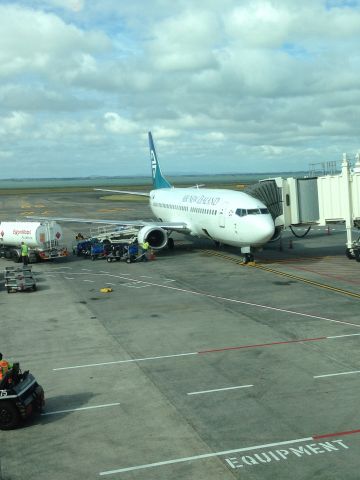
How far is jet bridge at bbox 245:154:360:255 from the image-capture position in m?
40.2

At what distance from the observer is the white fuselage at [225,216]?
3712 centimetres

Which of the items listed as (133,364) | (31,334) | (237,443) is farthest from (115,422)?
(31,334)

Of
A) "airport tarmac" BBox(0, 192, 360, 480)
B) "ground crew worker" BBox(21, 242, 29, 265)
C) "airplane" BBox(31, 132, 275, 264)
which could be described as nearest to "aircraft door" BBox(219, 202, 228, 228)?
"airplane" BBox(31, 132, 275, 264)

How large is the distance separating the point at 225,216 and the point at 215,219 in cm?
165

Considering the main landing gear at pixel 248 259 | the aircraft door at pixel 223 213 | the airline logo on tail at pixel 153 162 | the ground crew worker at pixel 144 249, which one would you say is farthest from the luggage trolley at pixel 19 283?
the airline logo on tail at pixel 153 162

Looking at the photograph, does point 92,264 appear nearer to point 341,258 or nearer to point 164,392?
point 341,258

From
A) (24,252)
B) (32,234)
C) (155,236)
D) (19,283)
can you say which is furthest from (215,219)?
(19,283)

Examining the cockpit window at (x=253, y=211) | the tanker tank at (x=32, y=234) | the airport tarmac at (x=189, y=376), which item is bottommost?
the airport tarmac at (x=189, y=376)

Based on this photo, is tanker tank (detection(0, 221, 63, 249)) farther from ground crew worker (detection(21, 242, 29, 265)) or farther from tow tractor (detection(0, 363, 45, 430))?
tow tractor (detection(0, 363, 45, 430))

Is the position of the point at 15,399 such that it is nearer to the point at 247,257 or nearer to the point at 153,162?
the point at 247,257

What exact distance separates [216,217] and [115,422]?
27240mm

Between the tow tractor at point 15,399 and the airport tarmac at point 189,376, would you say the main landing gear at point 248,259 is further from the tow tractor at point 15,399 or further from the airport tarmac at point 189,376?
the tow tractor at point 15,399

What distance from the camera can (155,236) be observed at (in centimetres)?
4569

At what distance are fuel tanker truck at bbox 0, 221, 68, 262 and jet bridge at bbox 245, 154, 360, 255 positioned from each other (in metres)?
17.1
